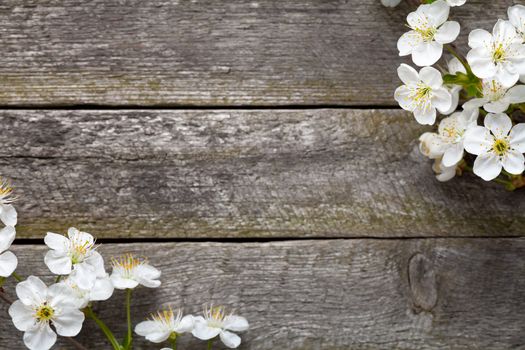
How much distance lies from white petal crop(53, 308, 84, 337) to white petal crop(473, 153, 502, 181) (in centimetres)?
61

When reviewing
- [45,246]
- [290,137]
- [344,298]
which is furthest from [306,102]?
[45,246]

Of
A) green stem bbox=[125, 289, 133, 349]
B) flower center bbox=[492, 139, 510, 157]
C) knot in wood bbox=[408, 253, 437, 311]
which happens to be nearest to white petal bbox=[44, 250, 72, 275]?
green stem bbox=[125, 289, 133, 349]

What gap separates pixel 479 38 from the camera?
1108mm

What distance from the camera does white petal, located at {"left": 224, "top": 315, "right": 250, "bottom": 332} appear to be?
3.86 feet

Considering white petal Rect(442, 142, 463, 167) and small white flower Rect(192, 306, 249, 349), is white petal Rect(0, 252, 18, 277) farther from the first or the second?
white petal Rect(442, 142, 463, 167)

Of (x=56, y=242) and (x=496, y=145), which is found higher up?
(x=496, y=145)

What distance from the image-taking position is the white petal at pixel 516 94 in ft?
3.61

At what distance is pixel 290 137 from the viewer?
123 cm

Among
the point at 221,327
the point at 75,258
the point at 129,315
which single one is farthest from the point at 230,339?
the point at 75,258

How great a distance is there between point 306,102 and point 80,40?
0.37m

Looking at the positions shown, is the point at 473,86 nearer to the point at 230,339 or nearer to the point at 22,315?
the point at 230,339

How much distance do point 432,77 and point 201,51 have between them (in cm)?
37

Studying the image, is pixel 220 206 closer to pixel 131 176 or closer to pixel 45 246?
pixel 131 176

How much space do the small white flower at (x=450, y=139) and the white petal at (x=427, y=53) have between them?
0.09 m
